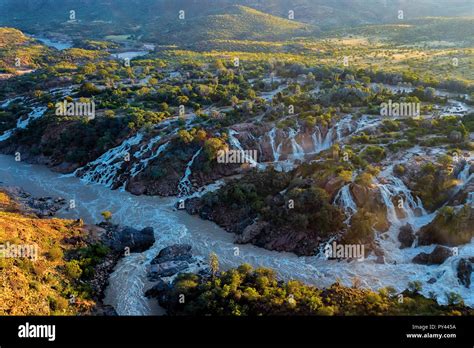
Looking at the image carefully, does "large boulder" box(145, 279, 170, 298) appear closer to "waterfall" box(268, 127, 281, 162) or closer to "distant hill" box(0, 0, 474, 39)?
"waterfall" box(268, 127, 281, 162)

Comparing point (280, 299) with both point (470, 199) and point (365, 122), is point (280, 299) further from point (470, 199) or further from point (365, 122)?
point (365, 122)

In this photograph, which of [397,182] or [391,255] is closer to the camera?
[391,255]

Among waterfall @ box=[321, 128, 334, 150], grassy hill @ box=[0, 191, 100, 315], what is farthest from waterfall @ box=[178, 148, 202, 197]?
waterfall @ box=[321, 128, 334, 150]

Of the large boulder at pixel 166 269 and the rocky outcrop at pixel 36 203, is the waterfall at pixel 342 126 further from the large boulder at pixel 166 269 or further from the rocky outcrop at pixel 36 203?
the rocky outcrop at pixel 36 203

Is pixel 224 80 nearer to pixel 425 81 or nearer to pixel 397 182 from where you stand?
pixel 425 81

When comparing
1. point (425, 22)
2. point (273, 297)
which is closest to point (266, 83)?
point (273, 297)

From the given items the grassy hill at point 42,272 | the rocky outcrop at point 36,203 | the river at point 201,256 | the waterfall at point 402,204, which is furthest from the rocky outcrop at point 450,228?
the rocky outcrop at point 36,203

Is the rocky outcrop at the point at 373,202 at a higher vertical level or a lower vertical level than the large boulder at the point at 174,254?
higher
